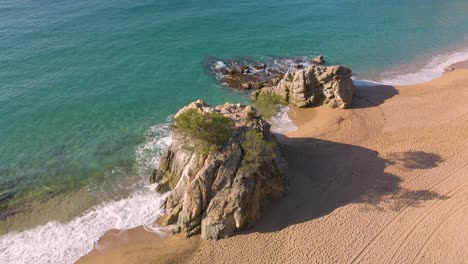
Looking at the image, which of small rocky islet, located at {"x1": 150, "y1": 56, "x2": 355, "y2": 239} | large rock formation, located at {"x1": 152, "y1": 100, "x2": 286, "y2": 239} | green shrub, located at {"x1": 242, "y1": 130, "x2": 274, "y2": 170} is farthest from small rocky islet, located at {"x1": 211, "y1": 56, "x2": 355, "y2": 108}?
green shrub, located at {"x1": 242, "y1": 130, "x2": 274, "y2": 170}

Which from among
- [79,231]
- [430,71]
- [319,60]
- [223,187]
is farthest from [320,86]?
[79,231]

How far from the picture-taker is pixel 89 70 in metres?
46.7

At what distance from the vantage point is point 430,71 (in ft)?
158

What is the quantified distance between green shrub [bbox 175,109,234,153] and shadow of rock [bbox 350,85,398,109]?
69.2ft

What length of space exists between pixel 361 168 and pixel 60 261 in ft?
87.2

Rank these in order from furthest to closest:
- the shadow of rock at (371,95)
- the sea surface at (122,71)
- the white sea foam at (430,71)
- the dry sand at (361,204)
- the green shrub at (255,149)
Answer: the white sea foam at (430,71), the shadow of rock at (371,95), the sea surface at (122,71), the green shrub at (255,149), the dry sand at (361,204)

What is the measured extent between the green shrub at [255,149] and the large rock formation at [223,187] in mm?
152

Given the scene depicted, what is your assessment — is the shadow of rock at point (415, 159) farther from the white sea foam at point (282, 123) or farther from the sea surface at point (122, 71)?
the sea surface at point (122, 71)

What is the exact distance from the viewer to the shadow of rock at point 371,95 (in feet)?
129

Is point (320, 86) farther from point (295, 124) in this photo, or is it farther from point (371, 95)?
point (371, 95)

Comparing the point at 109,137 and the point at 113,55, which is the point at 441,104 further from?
the point at 113,55

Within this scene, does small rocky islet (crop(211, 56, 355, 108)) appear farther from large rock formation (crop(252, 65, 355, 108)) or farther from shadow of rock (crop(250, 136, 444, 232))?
shadow of rock (crop(250, 136, 444, 232))

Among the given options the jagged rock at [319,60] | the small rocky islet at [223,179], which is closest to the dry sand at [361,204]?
the small rocky islet at [223,179]

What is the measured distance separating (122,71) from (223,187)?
31441 mm
